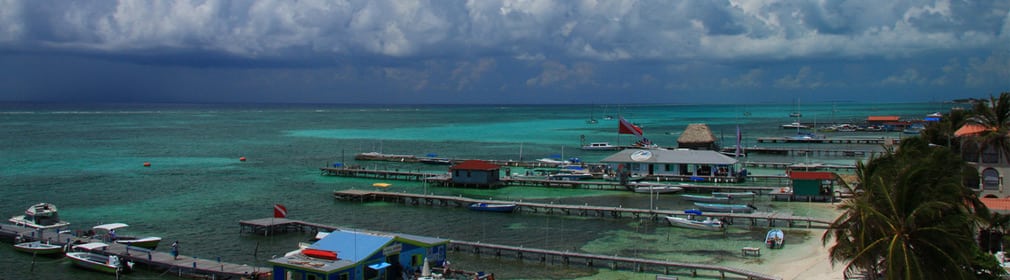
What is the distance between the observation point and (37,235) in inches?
1339

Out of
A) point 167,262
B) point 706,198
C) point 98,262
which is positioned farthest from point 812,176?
point 98,262

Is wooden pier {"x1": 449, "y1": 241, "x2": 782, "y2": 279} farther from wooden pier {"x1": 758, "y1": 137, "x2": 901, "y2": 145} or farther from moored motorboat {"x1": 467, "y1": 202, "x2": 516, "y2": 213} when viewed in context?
wooden pier {"x1": 758, "y1": 137, "x2": 901, "y2": 145}

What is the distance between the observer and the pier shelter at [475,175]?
53188 millimetres

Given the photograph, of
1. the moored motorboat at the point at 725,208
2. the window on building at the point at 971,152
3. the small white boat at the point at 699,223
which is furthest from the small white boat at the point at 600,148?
the window on building at the point at 971,152

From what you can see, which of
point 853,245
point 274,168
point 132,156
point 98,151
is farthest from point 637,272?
point 98,151

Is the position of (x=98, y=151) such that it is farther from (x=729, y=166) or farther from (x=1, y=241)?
(x=729, y=166)

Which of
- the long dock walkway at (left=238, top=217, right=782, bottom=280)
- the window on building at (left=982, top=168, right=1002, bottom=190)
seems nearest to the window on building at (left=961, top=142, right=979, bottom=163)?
the window on building at (left=982, top=168, right=1002, bottom=190)

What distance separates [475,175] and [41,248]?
28291 mm

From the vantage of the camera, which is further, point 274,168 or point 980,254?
point 274,168

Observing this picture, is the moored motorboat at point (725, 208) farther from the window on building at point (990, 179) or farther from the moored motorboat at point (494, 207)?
the window on building at point (990, 179)

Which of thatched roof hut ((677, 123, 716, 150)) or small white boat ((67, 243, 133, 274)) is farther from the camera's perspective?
thatched roof hut ((677, 123, 716, 150))

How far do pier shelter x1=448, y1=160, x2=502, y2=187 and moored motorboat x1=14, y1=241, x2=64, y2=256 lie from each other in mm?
27343

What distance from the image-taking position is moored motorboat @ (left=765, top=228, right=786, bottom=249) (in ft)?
107

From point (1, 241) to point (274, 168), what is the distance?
32.8 metres
